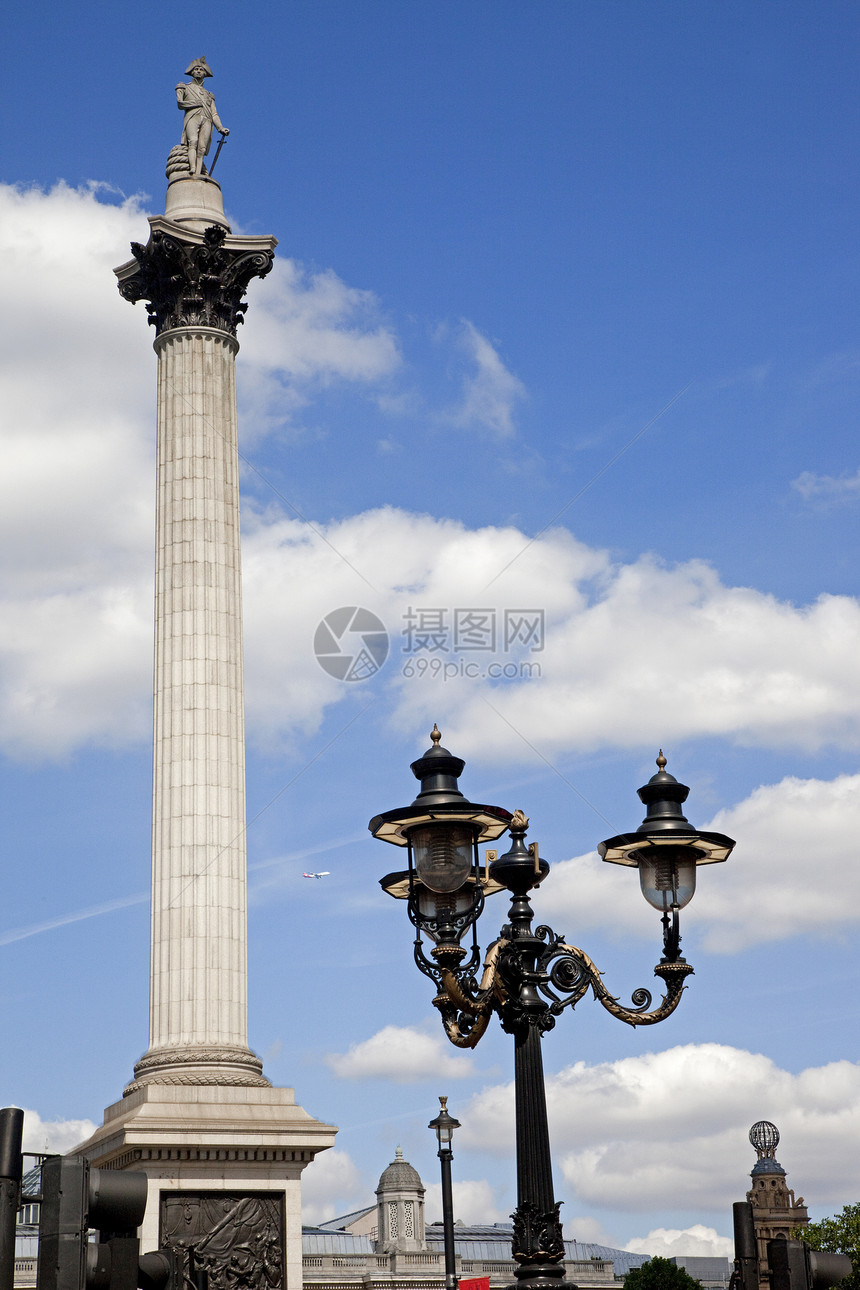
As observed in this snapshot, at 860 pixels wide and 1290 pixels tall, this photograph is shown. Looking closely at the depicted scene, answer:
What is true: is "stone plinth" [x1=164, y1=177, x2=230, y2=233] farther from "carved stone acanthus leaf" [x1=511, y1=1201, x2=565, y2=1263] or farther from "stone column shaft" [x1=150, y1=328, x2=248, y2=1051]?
"carved stone acanthus leaf" [x1=511, y1=1201, x2=565, y2=1263]

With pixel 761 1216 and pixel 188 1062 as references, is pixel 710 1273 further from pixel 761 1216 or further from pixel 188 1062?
pixel 188 1062

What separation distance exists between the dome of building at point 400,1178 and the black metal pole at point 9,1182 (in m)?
99.8

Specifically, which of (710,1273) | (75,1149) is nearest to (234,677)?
(75,1149)

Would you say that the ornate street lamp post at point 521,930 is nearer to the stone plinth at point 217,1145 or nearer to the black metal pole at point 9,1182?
the black metal pole at point 9,1182

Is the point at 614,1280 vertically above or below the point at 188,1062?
below

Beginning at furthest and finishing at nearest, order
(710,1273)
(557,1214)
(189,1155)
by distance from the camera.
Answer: (710,1273)
(189,1155)
(557,1214)

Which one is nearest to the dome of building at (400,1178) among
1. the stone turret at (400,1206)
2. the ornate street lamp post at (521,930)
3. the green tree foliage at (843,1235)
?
the stone turret at (400,1206)

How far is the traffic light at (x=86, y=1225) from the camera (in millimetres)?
7746

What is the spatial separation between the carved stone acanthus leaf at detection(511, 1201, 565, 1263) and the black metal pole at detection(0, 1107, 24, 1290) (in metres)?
6.42

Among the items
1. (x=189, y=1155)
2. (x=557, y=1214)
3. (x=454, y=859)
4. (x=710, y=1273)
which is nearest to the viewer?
(x=557, y=1214)

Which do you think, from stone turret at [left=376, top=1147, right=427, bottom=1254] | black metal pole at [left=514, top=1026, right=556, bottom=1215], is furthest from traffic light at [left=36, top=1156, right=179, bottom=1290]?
stone turret at [left=376, top=1147, right=427, bottom=1254]

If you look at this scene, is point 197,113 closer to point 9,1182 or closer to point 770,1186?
point 9,1182

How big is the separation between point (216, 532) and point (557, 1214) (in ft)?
83.6

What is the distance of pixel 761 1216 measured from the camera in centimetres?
13262
